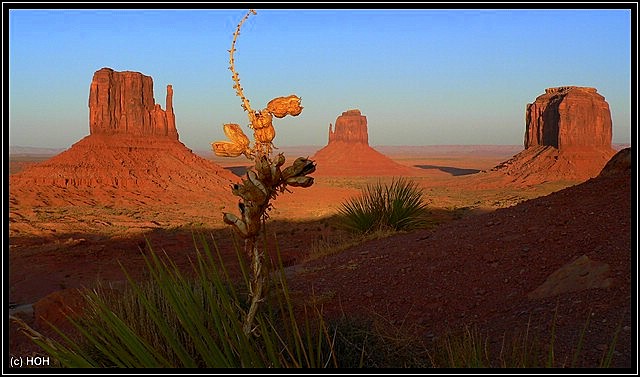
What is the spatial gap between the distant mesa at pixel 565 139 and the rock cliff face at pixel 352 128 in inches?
1716

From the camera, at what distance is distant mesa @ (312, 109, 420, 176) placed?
3874 inches

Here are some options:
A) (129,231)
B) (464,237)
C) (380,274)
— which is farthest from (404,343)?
(129,231)

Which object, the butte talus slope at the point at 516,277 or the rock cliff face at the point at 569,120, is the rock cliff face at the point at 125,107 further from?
the butte talus slope at the point at 516,277

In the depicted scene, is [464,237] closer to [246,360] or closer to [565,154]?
[246,360]

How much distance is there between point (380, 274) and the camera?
21.4 feet

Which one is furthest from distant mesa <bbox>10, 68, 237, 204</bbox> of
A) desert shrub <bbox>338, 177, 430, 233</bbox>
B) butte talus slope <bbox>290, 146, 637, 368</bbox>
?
butte talus slope <bbox>290, 146, 637, 368</bbox>

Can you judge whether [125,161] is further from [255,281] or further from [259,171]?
[259,171]

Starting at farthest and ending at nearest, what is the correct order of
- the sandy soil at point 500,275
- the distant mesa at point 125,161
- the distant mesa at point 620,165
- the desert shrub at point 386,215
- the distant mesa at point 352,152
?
the distant mesa at point 352,152 → the distant mesa at point 125,161 → the desert shrub at point 386,215 → the distant mesa at point 620,165 → the sandy soil at point 500,275

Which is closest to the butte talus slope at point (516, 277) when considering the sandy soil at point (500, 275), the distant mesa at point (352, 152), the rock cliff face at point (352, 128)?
the sandy soil at point (500, 275)

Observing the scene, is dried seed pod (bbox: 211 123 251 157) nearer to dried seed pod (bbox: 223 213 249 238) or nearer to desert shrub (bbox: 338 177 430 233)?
dried seed pod (bbox: 223 213 249 238)

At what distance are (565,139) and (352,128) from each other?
5289cm

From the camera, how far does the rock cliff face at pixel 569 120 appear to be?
61.2 metres
